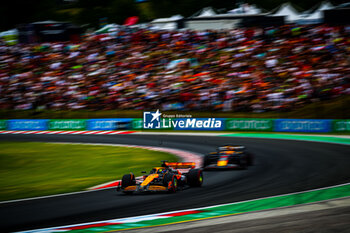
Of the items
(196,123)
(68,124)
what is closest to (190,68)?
(196,123)

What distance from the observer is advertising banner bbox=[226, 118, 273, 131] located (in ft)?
90.9

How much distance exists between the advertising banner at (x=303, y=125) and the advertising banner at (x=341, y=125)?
34cm

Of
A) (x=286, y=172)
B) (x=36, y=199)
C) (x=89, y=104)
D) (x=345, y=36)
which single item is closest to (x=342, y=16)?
(x=345, y=36)

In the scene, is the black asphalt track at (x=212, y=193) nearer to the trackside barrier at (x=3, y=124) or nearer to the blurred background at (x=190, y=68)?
the blurred background at (x=190, y=68)

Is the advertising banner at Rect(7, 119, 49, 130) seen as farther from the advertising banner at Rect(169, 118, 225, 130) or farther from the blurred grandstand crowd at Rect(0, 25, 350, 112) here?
the advertising banner at Rect(169, 118, 225, 130)

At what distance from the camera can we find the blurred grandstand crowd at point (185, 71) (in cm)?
2853

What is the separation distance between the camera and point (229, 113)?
2903 centimetres

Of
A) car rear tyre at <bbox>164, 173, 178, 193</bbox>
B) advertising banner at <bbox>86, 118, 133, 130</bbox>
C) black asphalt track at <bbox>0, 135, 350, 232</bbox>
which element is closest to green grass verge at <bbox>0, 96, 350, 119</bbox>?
advertising banner at <bbox>86, 118, 133, 130</bbox>

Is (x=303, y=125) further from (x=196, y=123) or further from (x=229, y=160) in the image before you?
(x=229, y=160)

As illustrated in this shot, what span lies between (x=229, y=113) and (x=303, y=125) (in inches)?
193

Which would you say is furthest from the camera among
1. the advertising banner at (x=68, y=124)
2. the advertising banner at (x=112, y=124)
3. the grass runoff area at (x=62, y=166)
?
the advertising banner at (x=68, y=124)

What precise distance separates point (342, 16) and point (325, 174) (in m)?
25.3

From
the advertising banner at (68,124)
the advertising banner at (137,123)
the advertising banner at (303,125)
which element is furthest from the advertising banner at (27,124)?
the advertising banner at (303,125)

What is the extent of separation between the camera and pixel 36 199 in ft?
33.6
